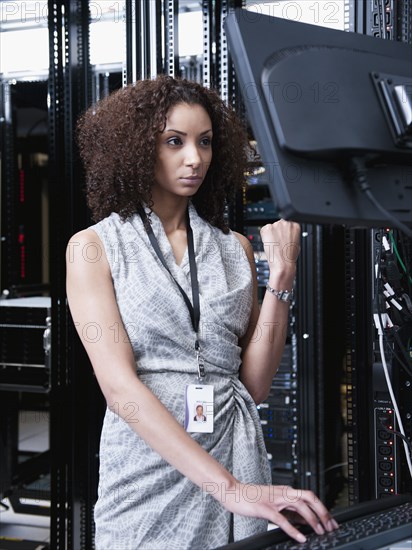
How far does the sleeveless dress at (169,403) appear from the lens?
1.21 metres

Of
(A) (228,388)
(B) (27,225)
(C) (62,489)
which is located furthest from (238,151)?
(B) (27,225)

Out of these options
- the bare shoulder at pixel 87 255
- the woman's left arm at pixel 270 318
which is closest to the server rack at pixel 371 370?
the woman's left arm at pixel 270 318

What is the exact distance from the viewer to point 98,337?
3.86 ft

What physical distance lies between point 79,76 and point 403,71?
6.51ft

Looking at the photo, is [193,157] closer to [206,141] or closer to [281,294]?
[206,141]

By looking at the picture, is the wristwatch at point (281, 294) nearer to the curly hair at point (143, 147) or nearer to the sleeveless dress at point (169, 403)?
the sleeveless dress at point (169, 403)

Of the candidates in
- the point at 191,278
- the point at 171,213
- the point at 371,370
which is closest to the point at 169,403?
the point at 191,278

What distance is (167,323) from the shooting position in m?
1.25

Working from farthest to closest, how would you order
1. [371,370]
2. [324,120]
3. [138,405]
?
[371,370]
[138,405]
[324,120]

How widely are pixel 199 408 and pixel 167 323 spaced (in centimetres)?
18

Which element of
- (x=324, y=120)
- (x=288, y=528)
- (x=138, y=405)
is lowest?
(x=288, y=528)

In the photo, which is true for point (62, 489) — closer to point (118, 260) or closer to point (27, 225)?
point (118, 260)

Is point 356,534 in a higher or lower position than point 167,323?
lower

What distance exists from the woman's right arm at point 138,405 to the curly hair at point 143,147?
149 millimetres
